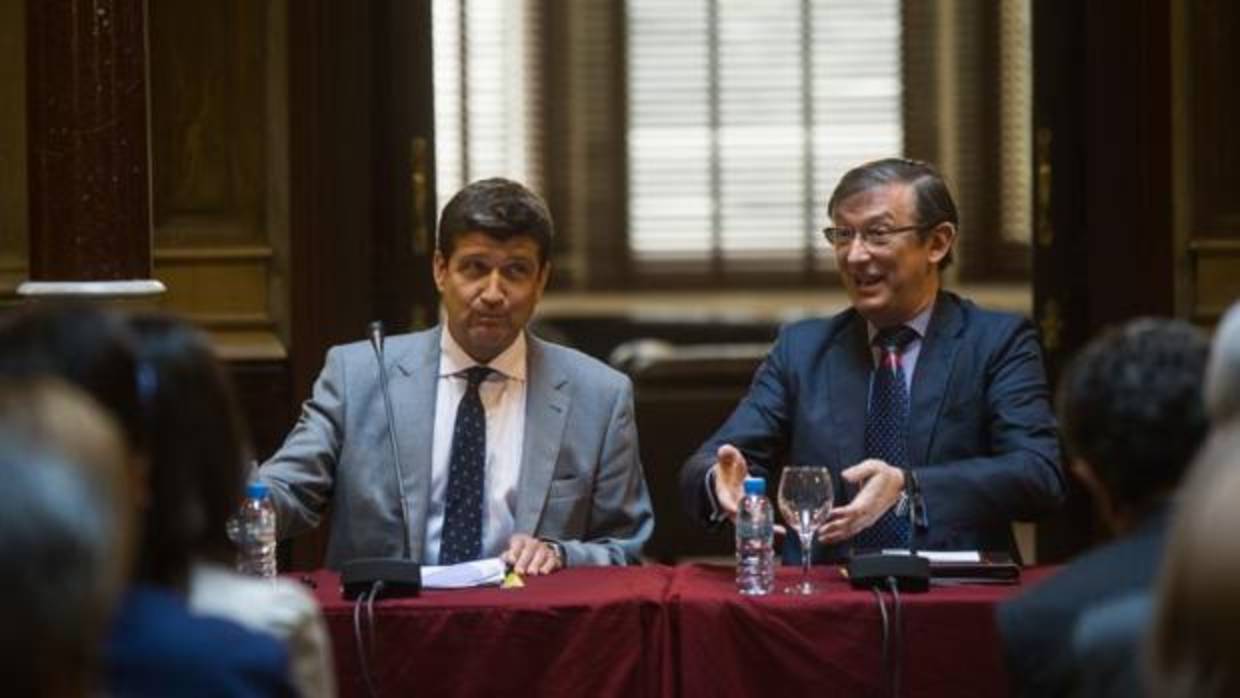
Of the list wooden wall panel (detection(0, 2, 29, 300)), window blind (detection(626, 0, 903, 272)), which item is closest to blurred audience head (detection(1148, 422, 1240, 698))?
wooden wall panel (detection(0, 2, 29, 300))

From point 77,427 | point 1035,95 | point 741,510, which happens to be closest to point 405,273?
point 1035,95

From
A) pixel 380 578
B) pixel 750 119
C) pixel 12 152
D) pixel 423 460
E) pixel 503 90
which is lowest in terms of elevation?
pixel 380 578

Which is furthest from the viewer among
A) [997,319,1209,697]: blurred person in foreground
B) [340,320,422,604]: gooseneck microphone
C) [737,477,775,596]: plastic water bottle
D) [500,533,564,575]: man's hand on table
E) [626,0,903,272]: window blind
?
[626,0,903,272]: window blind

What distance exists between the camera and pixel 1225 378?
2617 mm

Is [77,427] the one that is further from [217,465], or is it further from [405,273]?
[405,273]

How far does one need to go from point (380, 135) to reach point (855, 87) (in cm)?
722

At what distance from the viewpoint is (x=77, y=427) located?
2.03 metres

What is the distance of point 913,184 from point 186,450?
8.28 ft

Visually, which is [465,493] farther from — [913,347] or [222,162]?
[222,162]

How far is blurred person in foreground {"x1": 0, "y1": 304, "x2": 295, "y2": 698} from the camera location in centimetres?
245

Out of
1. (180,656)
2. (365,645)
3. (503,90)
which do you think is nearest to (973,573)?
(365,645)

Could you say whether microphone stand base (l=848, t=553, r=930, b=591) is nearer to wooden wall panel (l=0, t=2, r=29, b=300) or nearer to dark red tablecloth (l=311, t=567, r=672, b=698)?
dark red tablecloth (l=311, t=567, r=672, b=698)

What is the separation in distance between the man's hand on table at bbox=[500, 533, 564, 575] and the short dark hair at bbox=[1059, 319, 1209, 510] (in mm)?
1747

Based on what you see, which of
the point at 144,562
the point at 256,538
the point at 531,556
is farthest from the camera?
the point at 531,556
